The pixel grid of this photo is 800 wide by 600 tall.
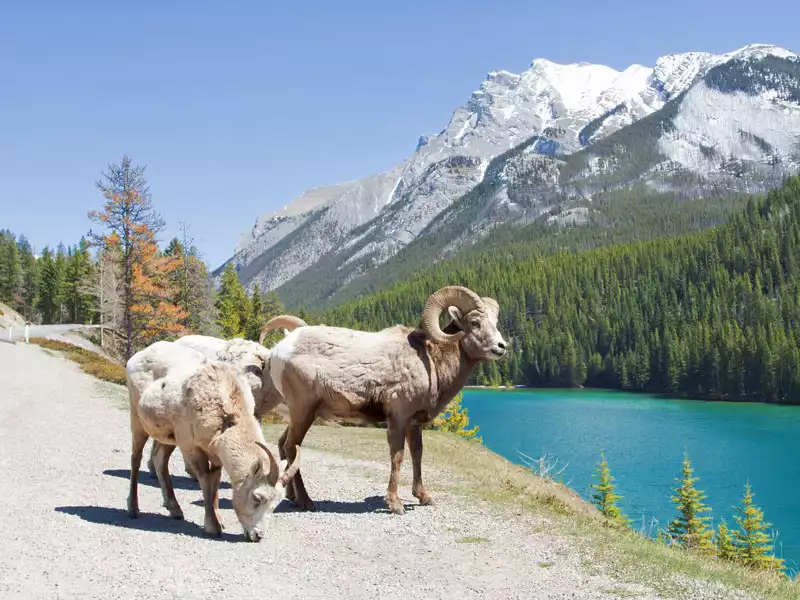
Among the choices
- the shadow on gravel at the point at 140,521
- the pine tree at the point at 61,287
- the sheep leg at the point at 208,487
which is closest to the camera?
the sheep leg at the point at 208,487

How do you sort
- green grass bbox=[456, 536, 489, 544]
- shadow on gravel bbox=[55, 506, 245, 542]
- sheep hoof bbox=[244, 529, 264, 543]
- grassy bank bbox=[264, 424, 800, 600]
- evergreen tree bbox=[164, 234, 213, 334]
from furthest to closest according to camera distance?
evergreen tree bbox=[164, 234, 213, 334] < green grass bbox=[456, 536, 489, 544] < shadow on gravel bbox=[55, 506, 245, 542] < sheep hoof bbox=[244, 529, 264, 543] < grassy bank bbox=[264, 424, 800, 600]

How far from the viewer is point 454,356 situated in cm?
1195

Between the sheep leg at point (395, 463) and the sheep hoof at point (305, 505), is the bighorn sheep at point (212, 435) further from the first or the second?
the sheep leg at point (395, 463)

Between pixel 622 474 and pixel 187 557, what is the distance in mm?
41117

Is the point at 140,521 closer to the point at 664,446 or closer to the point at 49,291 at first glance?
the point at 664,446

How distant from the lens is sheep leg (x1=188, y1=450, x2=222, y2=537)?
868 cm

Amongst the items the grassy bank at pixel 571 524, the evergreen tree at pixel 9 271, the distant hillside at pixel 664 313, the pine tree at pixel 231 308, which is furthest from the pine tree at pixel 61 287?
the grassy bank at pixel 571 524

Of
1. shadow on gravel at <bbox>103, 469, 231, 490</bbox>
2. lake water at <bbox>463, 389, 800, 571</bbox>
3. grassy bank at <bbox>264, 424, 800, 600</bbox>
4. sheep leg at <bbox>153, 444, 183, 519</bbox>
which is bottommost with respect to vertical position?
lake water at <bbox>463, 389, 800, 571</bbox>

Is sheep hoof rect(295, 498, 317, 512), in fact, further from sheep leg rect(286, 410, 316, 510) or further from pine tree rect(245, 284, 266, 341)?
pine tree rect(245, 284, 266, 341)

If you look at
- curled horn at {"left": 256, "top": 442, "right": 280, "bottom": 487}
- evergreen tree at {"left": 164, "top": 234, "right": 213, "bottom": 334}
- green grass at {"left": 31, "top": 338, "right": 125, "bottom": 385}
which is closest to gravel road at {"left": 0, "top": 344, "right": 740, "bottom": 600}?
curled horn at {"left": 256, "top": 442, "right": 280, "bottom": 487}

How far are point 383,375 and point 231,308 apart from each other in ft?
187

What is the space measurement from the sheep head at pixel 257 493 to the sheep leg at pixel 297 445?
8.04 ft

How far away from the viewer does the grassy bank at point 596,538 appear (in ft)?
26.3

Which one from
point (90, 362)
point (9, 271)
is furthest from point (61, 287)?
point (90, 362)
